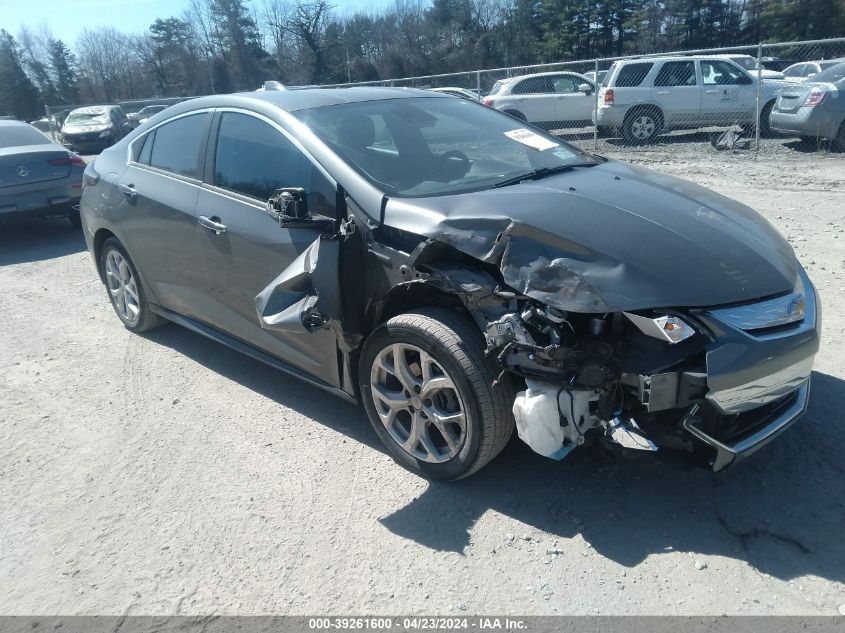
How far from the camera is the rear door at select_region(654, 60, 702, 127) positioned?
1442 centimetres

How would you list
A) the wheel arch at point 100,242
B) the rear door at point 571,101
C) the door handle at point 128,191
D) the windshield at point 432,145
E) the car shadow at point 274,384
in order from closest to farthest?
the windshield at point 432,145, the car shadow at point 274,384, the door handle at point 128,191, the wheel arch at point 100,242, the rear door at point 571,101

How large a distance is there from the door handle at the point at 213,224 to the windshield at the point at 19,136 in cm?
650

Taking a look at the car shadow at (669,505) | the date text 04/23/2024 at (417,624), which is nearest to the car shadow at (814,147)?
the car shadow at (669,505)

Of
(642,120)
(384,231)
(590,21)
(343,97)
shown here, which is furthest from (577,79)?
(590,21)

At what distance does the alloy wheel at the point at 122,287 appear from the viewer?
208 inches

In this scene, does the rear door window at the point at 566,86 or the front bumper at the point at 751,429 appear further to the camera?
the rear door window at the point at 566,86

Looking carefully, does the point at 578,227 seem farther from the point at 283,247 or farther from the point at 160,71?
the point at 160,71

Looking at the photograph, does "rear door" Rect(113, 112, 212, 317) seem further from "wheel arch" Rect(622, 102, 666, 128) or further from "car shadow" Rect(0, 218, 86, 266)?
"wheel arch" Rect(622, 102, 666, 128)

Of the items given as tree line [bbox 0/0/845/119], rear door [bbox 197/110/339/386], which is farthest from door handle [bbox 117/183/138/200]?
tree line [bbox 0/0/845/119]

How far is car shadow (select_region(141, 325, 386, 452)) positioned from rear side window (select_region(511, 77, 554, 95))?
43.5 feet

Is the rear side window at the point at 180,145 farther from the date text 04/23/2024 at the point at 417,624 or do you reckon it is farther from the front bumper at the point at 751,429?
the front bumper at the point at 751,429

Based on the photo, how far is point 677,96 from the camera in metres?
14.5

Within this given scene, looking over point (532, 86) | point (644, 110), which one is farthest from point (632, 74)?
point (532, 86)

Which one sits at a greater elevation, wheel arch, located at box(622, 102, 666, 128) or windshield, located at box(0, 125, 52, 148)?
windshield, located at box(0, 125, 52, 148)
